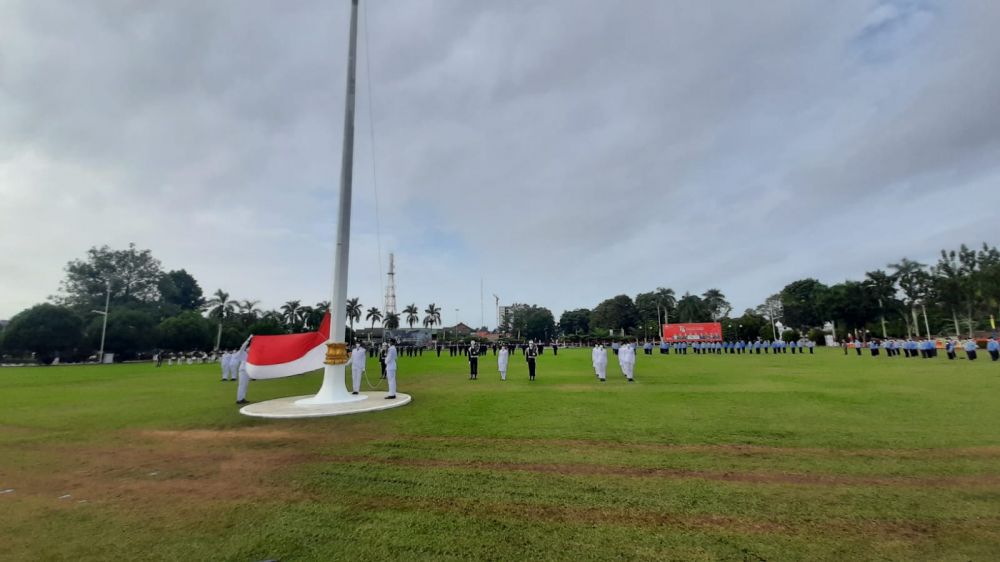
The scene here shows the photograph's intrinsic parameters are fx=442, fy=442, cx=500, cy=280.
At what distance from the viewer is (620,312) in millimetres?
106125

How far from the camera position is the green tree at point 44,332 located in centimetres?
4644

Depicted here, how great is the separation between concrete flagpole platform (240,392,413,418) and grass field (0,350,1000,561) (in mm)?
590

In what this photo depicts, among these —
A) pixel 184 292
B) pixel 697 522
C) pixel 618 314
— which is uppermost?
pixel 184 292

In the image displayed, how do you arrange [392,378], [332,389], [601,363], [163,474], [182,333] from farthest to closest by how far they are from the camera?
[182,333] → [601,363] → [392,378] → [332,389] → [163,474]

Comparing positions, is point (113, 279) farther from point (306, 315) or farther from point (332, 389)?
point (332, 389)

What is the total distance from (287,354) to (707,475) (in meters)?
11.4

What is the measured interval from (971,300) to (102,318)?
104 meters

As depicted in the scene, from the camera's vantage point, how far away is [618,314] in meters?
106

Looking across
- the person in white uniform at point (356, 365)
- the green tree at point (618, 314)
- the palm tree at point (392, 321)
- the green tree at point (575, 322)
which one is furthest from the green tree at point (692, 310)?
the person in white uniform at point (356, 365)

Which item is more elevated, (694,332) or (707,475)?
(694,332)

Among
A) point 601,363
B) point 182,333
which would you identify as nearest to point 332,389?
point 601,363

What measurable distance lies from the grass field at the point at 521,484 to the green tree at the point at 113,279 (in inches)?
2912

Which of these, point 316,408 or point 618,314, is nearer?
point 316,408

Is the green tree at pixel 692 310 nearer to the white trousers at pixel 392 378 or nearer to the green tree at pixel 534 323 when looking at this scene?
the green tree at pixel 534 323
